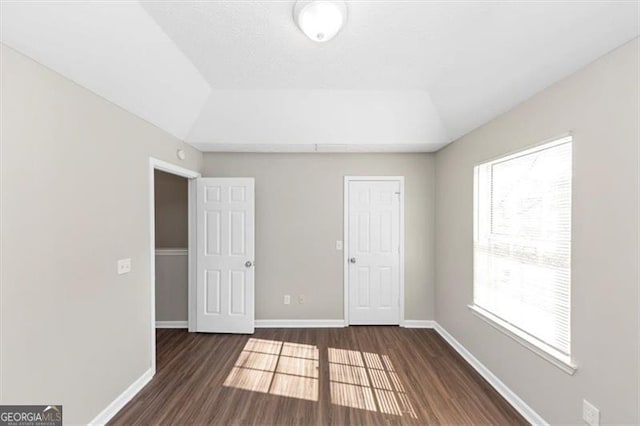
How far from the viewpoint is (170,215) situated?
375 centimetres

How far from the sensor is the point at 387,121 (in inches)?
116

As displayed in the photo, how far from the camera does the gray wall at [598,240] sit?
132cm

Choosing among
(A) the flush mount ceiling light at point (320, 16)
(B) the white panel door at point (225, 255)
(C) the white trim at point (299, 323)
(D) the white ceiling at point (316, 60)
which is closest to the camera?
(D) the white ceiling at point (316, 60)

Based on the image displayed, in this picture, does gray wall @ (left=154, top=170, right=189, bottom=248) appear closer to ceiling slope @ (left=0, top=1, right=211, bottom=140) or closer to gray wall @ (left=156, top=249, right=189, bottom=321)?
gray wall @ (left=156, top=249, right=189, bottom=321)

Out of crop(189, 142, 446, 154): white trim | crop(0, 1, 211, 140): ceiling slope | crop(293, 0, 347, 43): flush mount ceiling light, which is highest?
crop(293, 0, 347, 43): flush mount ceiling light

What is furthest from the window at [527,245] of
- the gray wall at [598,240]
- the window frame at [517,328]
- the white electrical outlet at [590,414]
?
the white electrical outlet at [590,414]

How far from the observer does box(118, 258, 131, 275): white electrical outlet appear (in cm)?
208

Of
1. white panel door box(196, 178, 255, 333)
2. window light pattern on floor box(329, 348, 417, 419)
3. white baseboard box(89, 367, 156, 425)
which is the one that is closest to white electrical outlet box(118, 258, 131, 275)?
white baseboard box(89, 367, 156, 425)

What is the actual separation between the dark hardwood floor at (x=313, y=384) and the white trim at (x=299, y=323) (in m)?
0.27

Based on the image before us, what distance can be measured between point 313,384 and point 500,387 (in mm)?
1623

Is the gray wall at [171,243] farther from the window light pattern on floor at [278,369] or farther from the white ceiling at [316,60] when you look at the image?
the window light pattern on floor at [278,369]

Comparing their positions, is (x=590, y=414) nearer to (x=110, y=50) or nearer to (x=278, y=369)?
(x=278, y=369)

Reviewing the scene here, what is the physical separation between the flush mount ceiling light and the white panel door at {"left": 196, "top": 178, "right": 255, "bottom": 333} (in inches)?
81.1

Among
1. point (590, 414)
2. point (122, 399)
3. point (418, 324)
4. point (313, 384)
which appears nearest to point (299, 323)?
point (313, 384)
